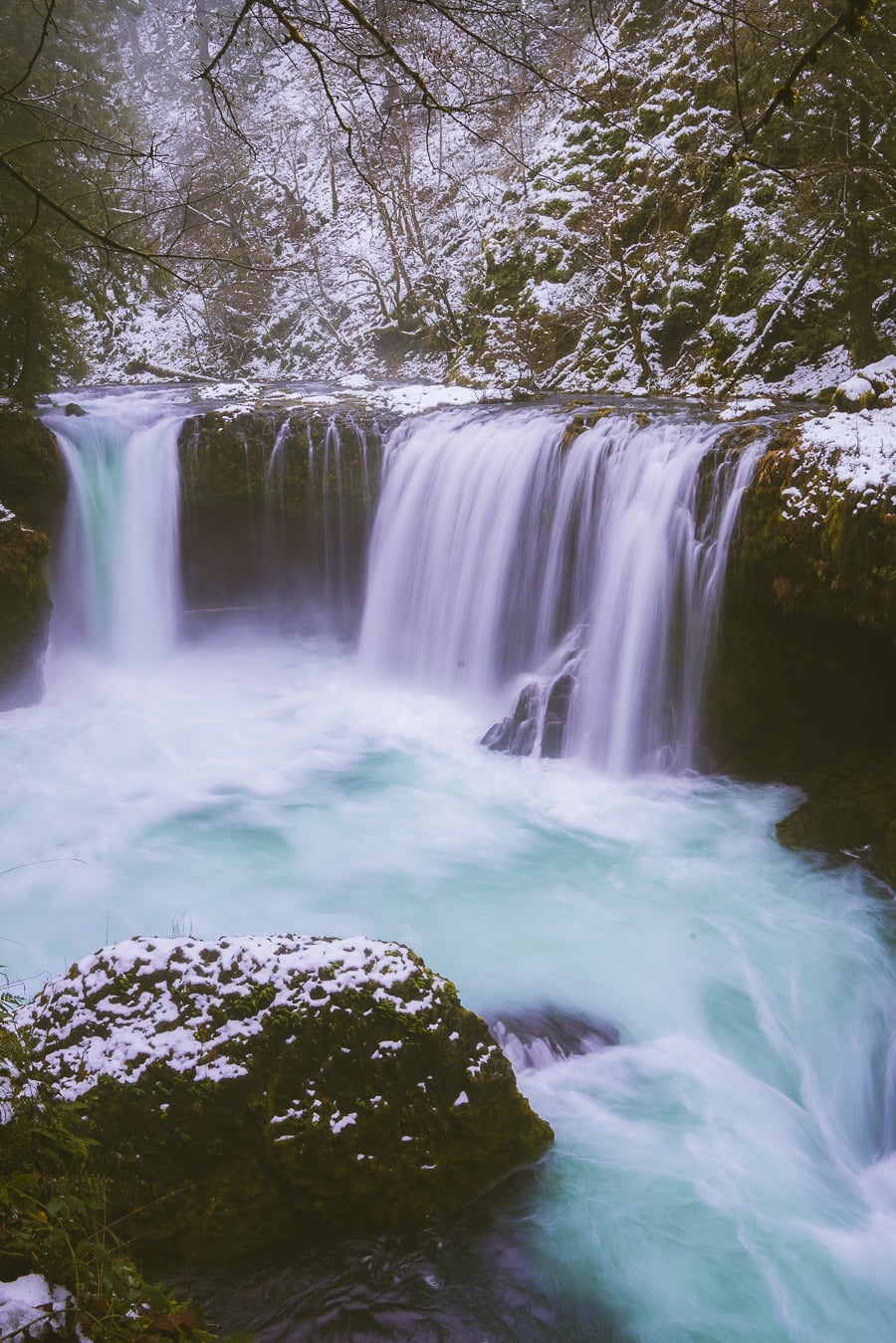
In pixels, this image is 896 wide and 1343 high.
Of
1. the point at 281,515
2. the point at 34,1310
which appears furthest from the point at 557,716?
the point at 34,1310

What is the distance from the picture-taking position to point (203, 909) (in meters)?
5.98

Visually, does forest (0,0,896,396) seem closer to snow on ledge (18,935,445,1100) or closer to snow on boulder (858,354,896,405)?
snow on boulder (858,354,896,405)

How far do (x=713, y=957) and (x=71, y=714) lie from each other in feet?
24.1

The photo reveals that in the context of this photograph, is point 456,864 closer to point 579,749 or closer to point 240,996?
point 579,749

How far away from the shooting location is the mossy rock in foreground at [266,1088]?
2977 millimetres

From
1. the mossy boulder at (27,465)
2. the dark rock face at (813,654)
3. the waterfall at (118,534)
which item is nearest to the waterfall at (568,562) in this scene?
the dark rock face at (813,654)

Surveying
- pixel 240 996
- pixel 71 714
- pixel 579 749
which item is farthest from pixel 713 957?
pixel 71 714

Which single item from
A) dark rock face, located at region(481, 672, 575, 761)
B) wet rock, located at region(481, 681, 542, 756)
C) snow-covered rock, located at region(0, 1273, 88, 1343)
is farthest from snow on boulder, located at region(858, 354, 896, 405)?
snow-covered rock, located at region(0, 1273, 88, 1343)

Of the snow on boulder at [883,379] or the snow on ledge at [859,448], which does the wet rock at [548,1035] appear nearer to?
the snow on ledge at [859,448]

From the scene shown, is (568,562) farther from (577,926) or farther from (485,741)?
(577,926)

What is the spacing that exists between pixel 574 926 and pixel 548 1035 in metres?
1.35

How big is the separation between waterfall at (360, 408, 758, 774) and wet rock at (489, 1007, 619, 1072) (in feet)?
11.4

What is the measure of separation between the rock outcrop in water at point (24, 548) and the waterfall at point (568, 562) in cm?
392

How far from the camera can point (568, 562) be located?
914 cm
